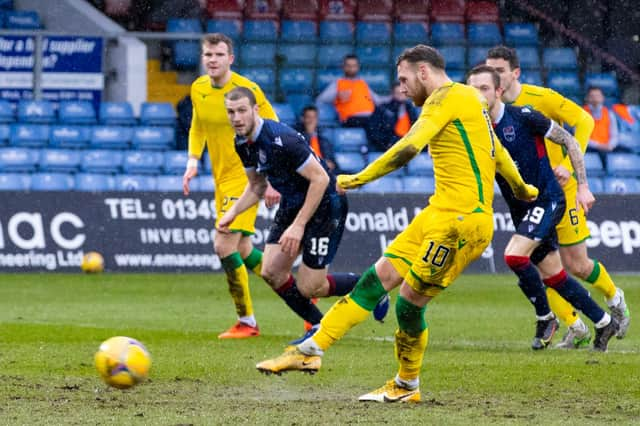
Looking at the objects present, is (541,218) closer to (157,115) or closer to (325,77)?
(157,115)

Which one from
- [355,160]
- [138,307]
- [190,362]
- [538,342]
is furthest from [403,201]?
[190,362]

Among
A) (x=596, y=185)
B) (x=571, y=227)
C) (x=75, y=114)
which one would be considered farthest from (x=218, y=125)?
A: (x=596, y=185)

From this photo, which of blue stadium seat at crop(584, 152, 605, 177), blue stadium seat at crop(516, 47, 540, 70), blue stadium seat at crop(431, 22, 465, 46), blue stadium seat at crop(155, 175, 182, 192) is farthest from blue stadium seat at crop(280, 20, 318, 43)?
blue stadium seat at crop(584, 152, 605, 177)

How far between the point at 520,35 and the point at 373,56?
3005 millimetres

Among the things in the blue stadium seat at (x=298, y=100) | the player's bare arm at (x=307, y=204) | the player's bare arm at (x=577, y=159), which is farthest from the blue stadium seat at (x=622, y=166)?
the player's bare arm at (x=307, y=204)

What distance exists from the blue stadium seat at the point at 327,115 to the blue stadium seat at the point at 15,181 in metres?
4.67

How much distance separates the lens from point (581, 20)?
27047 millimetres

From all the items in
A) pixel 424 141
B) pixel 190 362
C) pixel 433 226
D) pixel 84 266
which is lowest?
pixel 84 266

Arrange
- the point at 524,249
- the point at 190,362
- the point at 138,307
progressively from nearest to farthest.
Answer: the point at 190,362, the point at 524,249, the point at 138,307

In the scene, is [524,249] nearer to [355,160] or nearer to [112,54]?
[355,160]

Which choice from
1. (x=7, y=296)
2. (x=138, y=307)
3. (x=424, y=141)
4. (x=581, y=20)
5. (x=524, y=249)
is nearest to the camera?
(x=424, y=141)

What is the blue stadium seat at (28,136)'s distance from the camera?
21.0 metres

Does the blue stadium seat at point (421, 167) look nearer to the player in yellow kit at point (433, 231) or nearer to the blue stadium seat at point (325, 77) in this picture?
the blue stadium seat at point (325, 77)

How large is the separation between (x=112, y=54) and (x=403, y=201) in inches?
271
